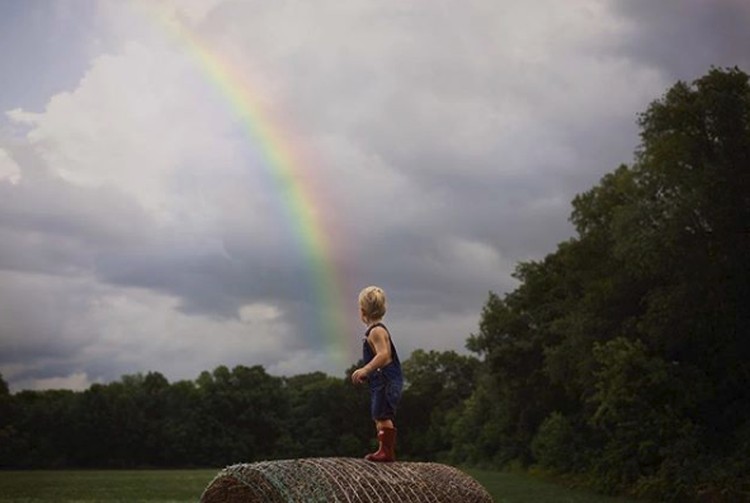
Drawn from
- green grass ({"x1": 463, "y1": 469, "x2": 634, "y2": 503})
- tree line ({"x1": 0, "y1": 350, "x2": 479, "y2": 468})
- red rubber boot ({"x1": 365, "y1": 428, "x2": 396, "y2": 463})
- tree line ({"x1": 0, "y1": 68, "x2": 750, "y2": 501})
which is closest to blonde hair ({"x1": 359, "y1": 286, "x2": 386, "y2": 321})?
red rubber boot ({"x1": 365, "y1": 428, "x2": 396, "y2": 463})

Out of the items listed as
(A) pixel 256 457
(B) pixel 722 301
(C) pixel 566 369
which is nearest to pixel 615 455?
(B) pixel 722 301

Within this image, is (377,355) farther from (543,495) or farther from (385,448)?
(543,495)

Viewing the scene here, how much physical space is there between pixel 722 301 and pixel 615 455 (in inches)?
306

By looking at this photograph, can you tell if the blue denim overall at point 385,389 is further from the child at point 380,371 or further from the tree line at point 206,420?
the tree line at point 206,420

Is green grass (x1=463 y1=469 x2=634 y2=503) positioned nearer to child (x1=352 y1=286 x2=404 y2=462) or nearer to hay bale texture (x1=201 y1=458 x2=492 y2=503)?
hay bale texture (x1=201 y1=458 x2=492 y2=503)

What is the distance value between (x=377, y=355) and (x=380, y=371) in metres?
0.20

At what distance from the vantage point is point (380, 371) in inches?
340

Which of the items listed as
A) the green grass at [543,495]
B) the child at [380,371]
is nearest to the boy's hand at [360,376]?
the child at [380,371]

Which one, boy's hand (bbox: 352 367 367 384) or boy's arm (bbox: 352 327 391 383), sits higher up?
boy's arm (bbox: 352 327 391 383)

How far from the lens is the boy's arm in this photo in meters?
8.40

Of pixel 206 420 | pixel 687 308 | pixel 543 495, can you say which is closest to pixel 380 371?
pixel 687 308

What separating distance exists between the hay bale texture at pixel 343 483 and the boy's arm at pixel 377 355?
2.83ft

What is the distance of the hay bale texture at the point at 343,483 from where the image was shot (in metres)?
8.17

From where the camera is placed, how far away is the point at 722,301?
102ft
